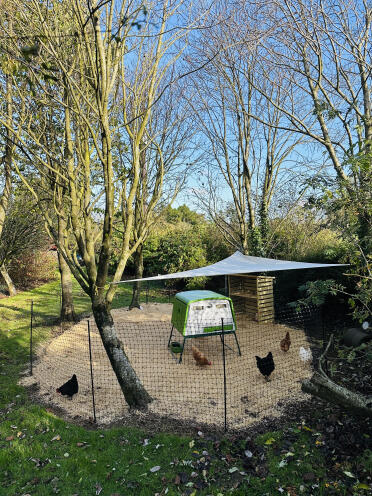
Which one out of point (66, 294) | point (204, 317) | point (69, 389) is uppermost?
point (66, 294)

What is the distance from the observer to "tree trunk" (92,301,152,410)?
4371 mm

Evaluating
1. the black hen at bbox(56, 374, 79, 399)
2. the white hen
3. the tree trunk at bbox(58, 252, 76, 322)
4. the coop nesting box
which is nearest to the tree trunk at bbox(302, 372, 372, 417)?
the white hen

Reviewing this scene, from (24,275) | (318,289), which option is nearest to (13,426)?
(318,289)

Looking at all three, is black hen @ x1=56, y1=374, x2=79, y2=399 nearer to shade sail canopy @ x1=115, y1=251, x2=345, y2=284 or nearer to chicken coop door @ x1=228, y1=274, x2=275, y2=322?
shade sail canopy @ x1=115, y1=251, x2=345, y2=284

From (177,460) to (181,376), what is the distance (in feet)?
7.27

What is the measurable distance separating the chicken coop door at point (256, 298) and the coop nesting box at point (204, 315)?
2.18 metres

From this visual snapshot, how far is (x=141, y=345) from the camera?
7012 millimetres

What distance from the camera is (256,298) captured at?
343 inches

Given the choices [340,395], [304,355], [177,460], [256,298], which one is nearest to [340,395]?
[340,395]

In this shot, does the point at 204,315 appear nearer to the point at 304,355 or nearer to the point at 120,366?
the point at 304,355

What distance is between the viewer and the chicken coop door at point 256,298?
8688 millimetres

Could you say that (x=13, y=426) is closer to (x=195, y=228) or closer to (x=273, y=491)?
(x=273, y=491)

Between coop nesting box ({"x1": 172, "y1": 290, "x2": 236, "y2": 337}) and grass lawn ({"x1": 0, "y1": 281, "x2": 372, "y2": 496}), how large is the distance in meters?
2.42

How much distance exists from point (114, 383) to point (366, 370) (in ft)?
13.1
